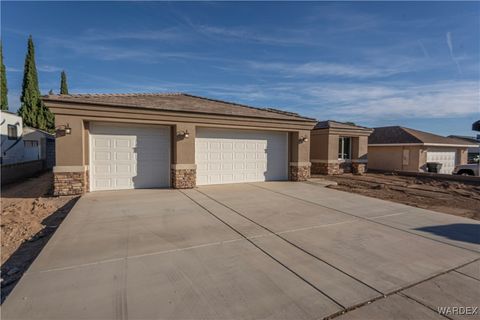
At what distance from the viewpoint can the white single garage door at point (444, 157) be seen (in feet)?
73.6

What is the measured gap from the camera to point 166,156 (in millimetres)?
11078

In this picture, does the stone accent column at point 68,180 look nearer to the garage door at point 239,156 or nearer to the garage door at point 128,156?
the garage door at point 128,156

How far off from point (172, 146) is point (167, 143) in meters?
0.29

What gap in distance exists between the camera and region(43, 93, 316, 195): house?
9.14m

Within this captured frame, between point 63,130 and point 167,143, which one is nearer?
Result: point 63,130

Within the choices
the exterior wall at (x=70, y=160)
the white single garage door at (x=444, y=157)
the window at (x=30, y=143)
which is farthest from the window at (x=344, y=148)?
the window at (x=30, y=143)

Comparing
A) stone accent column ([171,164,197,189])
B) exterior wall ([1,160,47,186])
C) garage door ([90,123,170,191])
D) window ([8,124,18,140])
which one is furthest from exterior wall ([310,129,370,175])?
window ([8,124,18,140])

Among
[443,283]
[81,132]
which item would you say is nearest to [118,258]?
[443,283]

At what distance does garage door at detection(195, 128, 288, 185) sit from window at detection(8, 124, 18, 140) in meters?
15.8

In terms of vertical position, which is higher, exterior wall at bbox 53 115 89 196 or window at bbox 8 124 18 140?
window at bbox 8 124 18 140

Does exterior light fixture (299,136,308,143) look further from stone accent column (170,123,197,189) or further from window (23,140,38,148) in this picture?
window (23,140,38,148)

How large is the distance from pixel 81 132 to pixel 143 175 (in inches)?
109

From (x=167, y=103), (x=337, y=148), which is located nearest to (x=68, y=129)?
(x=167, y=103)

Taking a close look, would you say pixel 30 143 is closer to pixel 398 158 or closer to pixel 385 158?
pixel 385 158
